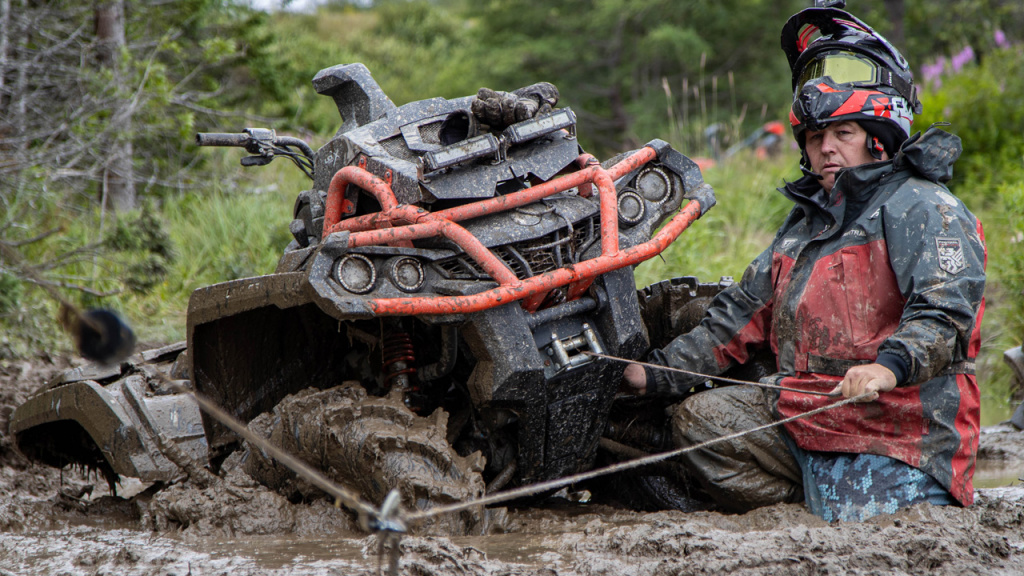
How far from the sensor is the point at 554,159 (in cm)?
342

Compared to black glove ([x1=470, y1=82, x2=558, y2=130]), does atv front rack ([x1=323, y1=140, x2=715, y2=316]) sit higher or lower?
lower

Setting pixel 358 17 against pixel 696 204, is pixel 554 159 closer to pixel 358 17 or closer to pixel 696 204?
pixel 696 204

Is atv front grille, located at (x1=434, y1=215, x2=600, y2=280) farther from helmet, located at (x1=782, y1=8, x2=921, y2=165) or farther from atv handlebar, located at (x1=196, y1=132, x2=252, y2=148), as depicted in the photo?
atv handlebar, located at (x1=196, y1=132, x2=252, y2=148)

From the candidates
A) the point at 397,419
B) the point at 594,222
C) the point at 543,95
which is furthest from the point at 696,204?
the point at 397,419

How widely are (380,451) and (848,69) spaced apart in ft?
7.36

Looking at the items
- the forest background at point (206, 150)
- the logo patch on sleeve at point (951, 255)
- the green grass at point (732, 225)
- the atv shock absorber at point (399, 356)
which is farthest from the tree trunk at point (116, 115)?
the logo patch on sleeve at point (951, 255)

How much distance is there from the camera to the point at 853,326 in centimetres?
333

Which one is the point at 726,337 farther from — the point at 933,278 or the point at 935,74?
the point at 935,74

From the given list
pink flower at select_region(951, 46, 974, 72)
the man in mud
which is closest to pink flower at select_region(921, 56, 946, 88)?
pink flower at select_region(951, 46, 974, 72)

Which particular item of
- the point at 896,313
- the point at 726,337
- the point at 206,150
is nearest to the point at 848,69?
the point at 896,313

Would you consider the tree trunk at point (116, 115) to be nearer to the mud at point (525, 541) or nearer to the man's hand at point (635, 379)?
the mud at point (525, 541)

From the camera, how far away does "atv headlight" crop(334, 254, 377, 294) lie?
303 cm

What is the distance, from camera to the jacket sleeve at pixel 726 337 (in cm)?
385

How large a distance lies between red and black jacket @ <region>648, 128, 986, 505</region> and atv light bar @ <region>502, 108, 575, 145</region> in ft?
3.37
